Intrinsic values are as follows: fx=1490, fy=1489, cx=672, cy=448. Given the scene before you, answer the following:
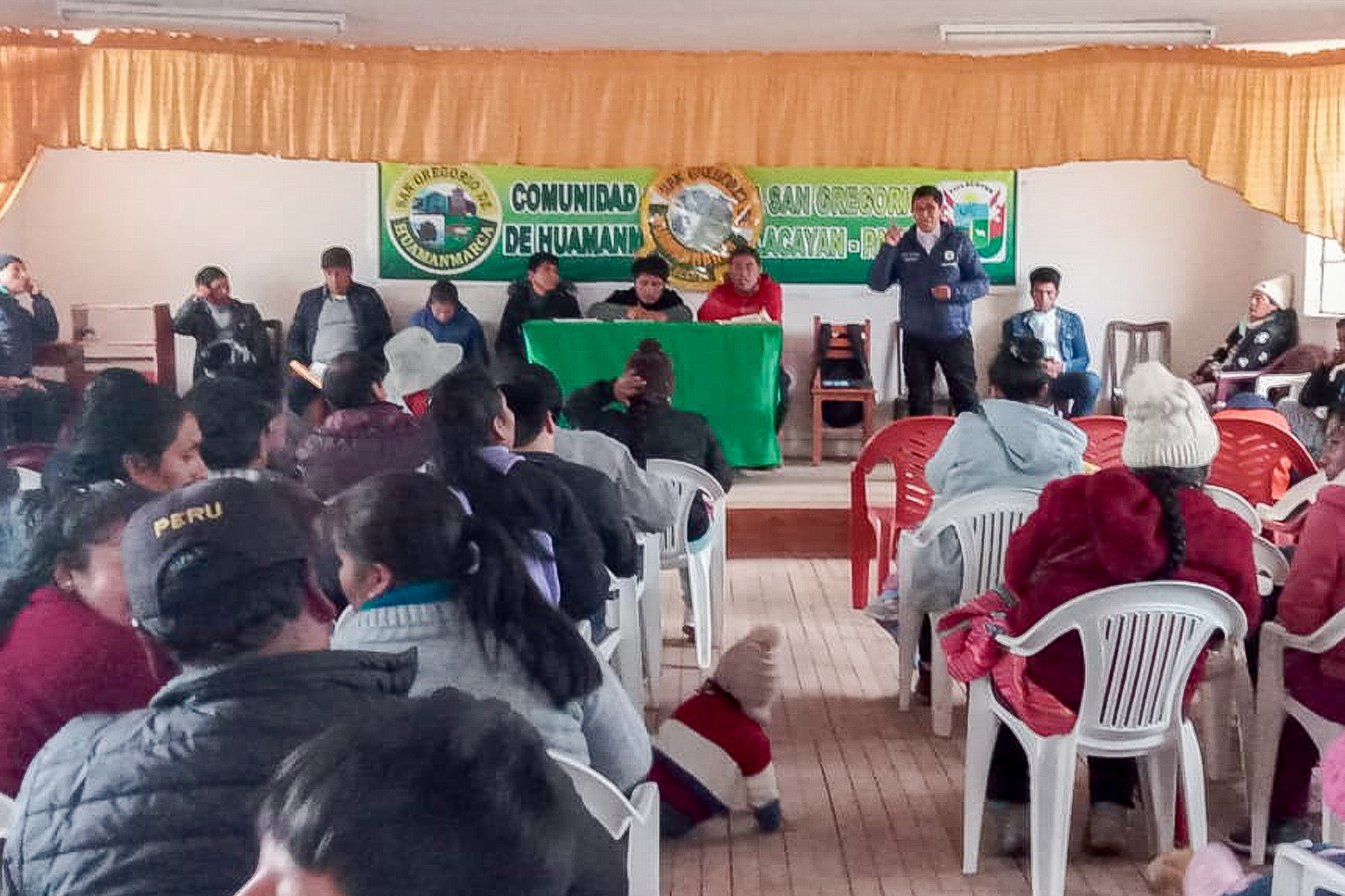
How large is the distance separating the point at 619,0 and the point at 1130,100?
6.21 feet

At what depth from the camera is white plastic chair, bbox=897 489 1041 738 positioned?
396 centimetres

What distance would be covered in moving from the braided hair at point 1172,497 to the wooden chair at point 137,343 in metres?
7.62

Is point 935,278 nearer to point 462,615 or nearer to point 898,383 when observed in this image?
point 898,383

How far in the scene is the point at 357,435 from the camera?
12.1 feet

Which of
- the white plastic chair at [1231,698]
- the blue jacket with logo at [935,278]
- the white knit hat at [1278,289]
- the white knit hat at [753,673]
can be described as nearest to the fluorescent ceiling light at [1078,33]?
the white plastic chair at [1231,698]

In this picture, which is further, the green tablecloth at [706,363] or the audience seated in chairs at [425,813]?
the green tablecloth at [706,363]

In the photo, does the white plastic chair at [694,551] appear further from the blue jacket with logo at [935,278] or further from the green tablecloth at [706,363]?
the blue jacket with logo at [935,278]

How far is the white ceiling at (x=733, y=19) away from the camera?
15.0ft

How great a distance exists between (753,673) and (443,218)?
680 cm

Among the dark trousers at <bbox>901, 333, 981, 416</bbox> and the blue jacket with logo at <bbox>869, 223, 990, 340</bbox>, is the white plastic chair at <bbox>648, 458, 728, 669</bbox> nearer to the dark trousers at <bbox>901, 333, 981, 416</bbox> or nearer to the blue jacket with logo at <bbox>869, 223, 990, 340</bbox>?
the blue jacket with logo at <bbox>869, 223, 990, 340</bbox>

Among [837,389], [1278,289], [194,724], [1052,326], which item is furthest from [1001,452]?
[1278,289]

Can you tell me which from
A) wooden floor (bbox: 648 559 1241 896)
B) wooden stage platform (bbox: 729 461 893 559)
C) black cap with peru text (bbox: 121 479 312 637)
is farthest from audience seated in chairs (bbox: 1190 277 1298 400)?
black cap with peru text (bbox: 121 479 312 637)

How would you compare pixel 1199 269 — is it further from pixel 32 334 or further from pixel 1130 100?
pixel 32 334

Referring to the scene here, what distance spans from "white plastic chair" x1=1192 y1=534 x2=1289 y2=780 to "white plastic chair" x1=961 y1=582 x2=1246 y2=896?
31 centimetres
